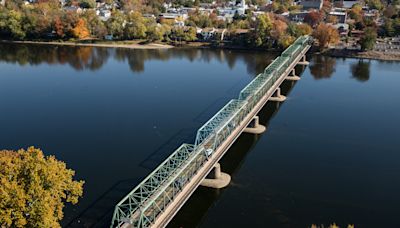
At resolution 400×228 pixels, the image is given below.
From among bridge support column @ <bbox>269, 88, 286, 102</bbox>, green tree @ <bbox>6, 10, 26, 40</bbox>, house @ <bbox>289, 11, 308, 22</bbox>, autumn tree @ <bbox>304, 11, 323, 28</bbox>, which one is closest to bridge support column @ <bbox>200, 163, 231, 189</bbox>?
bridge support column @ <bbox>269, 88, 286, 102</bbox>

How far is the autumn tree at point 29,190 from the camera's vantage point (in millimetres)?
13898

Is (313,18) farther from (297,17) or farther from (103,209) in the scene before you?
(103,209)

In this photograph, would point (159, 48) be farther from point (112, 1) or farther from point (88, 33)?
point (112, 1)

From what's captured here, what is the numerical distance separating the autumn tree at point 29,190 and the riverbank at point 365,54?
57290mm

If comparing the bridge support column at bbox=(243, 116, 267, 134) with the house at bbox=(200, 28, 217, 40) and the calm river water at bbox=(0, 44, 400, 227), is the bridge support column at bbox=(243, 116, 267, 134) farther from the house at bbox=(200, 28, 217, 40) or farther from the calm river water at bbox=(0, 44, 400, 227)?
the house at bbox=(200, 28, 217, 40)

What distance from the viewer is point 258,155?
2825cm

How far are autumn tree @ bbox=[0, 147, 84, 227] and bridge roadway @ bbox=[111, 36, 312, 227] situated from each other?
2.68 m

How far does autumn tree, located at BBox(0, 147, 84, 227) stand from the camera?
13.9 m

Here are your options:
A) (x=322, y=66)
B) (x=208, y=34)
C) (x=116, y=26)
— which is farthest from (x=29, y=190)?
(x=208, y=34)

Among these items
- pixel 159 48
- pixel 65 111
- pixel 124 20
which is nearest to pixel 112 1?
pixel 124 20

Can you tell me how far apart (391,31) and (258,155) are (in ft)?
177

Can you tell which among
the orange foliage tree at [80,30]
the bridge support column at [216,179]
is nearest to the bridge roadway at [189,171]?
the bridge support column at [216,179]

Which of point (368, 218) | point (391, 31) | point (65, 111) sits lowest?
point (368, 218)

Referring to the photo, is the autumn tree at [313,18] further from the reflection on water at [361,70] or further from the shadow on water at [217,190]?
the shadow on water at [217,190]
